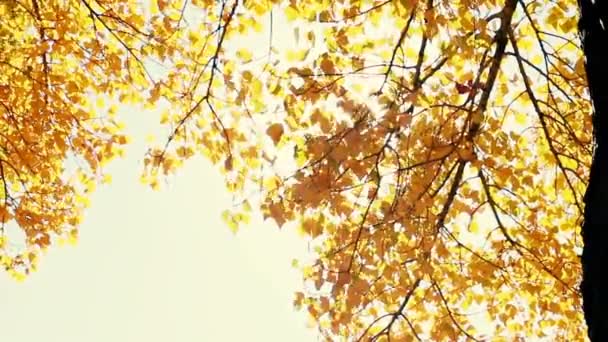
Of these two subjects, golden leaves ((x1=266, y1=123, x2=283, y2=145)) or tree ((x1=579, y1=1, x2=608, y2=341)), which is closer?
tree ((x1=579, y1=1, x2=608, y2=341))

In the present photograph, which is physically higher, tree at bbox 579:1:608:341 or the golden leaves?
the golden leaves

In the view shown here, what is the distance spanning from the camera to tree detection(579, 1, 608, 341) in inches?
61.0

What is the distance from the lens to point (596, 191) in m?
1.61

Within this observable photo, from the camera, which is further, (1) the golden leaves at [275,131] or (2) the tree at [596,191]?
(1) the golden leaves at [275,131]

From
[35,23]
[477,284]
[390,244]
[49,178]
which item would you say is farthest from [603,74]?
[49,178]

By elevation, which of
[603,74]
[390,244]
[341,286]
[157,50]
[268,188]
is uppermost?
[157,50]

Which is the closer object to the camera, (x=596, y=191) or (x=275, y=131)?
(x=596, y=191)

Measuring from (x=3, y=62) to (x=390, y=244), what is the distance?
11.9ft

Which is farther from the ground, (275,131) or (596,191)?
(275,131)

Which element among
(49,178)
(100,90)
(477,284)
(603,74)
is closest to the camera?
(603,74)

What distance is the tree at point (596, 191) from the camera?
1.55 m

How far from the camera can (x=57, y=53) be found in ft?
19.5

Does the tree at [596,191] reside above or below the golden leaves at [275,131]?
below

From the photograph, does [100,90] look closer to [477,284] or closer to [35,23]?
[35,23]
